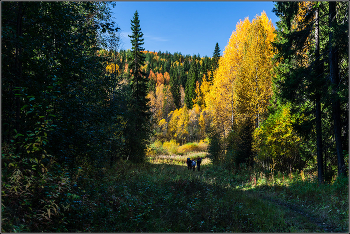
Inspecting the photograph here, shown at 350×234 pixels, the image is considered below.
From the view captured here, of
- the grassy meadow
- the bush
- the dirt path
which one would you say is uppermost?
the bush

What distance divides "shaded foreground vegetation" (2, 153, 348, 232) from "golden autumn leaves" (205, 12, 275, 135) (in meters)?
9.02

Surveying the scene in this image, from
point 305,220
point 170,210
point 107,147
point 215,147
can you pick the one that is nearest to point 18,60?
point 107,147

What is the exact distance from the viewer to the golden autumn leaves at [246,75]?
17.3m

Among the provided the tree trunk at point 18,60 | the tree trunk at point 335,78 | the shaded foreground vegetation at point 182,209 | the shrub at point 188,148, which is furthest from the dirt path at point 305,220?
the shrub at point 188,148

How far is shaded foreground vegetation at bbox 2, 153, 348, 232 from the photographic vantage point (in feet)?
16.3

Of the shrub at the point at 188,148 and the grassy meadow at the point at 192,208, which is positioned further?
the shrub at the point at 188,148

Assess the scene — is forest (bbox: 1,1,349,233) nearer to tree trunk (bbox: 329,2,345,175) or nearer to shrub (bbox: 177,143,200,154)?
tree trunk (bbox: 329,2,345,175)

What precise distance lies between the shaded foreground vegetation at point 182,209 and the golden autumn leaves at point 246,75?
902 cm

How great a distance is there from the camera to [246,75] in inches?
693

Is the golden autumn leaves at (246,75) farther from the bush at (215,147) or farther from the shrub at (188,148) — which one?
the shrub at (188,148)

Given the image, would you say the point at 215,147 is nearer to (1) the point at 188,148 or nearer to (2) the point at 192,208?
(2) the point at 192,208

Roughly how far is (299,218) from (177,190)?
4.53 metres

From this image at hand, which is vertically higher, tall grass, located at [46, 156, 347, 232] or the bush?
the bush

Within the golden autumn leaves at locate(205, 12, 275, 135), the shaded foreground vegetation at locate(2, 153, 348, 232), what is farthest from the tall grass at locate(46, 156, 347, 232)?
the golden autumn leaves at locate(205, 12, 275, 135)
